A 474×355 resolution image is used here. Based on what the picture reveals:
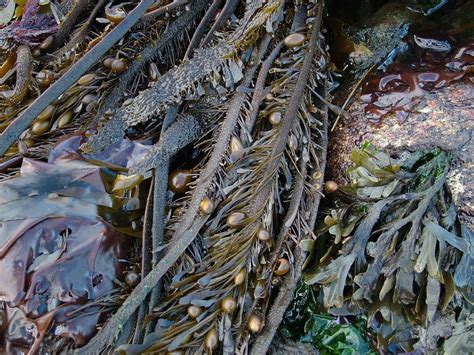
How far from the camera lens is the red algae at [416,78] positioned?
1.72 m

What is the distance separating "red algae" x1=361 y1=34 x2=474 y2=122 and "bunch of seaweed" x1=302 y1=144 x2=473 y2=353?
8.8 inches

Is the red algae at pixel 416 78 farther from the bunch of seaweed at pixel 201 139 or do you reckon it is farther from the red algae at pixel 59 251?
the red algae at pixel 59 251

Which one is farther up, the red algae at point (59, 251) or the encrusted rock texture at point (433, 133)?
the red algae at point (59, 251)

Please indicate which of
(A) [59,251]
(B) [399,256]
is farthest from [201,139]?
(B) [399,256]

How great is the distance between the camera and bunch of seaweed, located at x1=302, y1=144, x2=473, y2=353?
1.42 metres

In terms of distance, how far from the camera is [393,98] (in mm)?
A: 1743

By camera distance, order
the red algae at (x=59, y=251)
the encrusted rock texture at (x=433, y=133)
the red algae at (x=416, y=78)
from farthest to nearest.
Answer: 1. the red algae at (x=416, y=78)
2. the encrusted rock texture at (x=433, y=133)
3. the red algae at (x=59, y=251)

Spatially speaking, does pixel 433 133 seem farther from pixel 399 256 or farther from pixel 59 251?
pixel 59 251

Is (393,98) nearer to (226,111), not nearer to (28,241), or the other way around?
(226,111)

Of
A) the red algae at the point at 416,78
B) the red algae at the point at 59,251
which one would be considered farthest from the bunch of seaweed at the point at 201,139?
the red algae at the point at 416,78

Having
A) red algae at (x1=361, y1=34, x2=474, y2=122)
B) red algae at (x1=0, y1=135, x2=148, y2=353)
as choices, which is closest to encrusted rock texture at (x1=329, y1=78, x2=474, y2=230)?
red algae at (x1=361, y1=34, x2=474, y2=122)

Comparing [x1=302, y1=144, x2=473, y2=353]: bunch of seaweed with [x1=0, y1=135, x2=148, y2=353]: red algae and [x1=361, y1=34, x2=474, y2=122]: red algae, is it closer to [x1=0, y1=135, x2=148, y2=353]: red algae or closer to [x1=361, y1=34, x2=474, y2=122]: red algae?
[x1=361, y1=34, x2=474, y2=122]: red algae

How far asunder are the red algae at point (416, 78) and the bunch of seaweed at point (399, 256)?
0.22 m

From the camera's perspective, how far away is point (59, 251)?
142 cm
